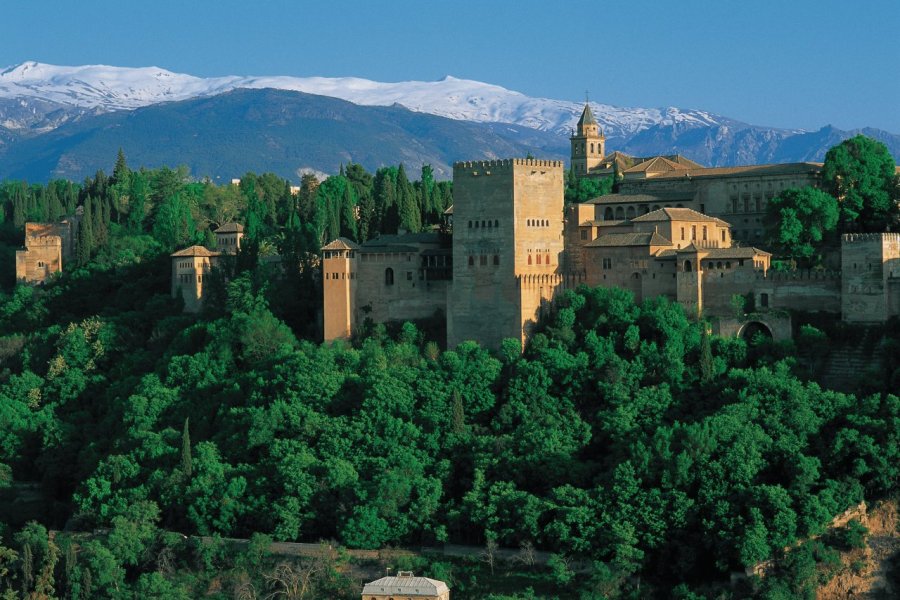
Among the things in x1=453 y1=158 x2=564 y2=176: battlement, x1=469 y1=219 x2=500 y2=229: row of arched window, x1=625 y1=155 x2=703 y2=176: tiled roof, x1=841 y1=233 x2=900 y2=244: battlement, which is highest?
x1=625 y1=155 x2=703 y2=176: tiled roof

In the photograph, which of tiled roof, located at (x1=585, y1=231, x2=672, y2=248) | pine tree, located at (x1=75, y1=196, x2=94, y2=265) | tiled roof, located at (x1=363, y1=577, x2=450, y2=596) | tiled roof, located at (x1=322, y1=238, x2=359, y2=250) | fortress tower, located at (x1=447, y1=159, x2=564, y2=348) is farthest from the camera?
pine tree, located at (x1=75, y1=196, x2=94, y2=265)

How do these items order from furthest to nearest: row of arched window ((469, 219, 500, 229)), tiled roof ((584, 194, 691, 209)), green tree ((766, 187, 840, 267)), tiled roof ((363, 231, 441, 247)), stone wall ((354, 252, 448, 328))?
tiled roof ((584, 194, 691, 209)) < tiled roof ((363, 231, 441, 247)) < stone wall ((354, 252, 448, 328)) < green tree ((766, 187, 840, 267)) < row of arched window ((469, 219, 500, 229))

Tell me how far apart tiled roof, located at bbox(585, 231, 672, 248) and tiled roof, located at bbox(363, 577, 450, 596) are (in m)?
14.0

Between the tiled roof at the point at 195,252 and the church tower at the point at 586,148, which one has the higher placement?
the church tower at the point at 586,148

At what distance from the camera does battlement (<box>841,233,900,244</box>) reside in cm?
4691

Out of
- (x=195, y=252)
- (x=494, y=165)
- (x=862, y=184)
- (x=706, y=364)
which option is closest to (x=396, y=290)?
(x=494, y=165)

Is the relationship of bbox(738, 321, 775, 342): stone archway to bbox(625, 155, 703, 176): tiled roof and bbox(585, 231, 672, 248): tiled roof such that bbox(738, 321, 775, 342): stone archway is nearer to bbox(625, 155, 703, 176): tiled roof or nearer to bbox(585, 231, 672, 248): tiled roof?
bbox(585, 231, 672, 248): tiled roof

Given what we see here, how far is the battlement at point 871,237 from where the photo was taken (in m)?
46.9

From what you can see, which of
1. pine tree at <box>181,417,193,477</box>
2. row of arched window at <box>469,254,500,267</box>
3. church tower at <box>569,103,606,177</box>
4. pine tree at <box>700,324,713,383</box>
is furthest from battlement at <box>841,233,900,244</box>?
church tower at <box>569,103,606,177</box>

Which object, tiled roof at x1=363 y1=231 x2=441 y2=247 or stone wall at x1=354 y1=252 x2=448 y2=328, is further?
tiled roof at x1=363 y1=231 x2=441 y2=247

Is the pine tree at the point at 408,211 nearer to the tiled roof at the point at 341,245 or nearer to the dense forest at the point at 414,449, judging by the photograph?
the dense forest at the point at 414,449

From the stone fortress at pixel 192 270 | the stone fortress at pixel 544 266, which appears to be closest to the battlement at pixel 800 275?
the stone fortress at pixel 544 266

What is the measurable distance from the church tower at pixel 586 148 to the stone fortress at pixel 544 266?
1544 cm

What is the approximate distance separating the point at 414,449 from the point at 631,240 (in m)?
9.74
